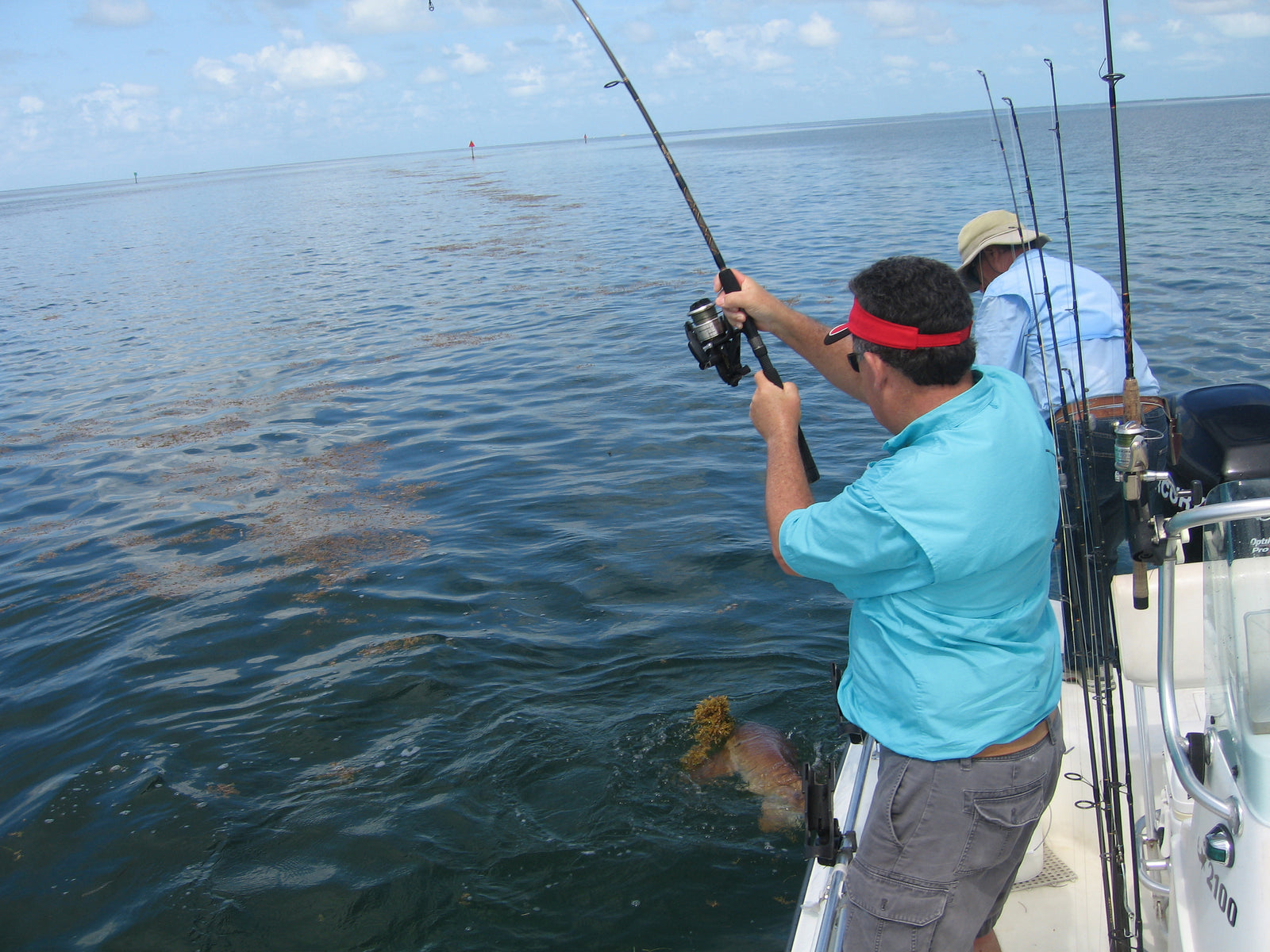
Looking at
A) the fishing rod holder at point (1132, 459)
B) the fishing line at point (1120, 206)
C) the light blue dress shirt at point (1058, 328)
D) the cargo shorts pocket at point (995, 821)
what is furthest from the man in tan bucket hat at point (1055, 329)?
the cargo shorts pocket at point (995, 821)

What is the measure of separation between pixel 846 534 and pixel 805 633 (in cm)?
370

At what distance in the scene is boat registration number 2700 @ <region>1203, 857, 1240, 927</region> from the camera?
1.75 m

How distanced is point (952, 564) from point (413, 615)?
178 inches

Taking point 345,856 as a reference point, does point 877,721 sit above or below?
above

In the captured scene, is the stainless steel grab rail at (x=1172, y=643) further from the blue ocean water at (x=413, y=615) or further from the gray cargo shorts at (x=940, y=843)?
the blue ocean water at (x=413, y=615)

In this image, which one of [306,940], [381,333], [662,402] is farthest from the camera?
[381,333]

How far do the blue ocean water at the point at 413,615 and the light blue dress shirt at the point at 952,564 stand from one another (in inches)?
75.4

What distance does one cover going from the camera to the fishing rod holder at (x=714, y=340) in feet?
9.68

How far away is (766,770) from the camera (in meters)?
4.18

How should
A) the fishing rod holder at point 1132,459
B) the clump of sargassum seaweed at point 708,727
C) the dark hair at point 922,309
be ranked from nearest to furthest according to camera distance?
the dark hair at point 922,309, the fishing rod holder at point 1132,459, the clump of sargassum seaweed at point 708,727

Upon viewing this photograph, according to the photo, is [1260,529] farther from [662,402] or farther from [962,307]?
[662,402]

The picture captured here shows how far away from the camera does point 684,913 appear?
3547 millimetres

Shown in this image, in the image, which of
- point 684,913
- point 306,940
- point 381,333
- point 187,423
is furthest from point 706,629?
point 381,333

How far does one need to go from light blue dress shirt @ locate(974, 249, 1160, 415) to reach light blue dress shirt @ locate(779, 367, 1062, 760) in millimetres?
1911
